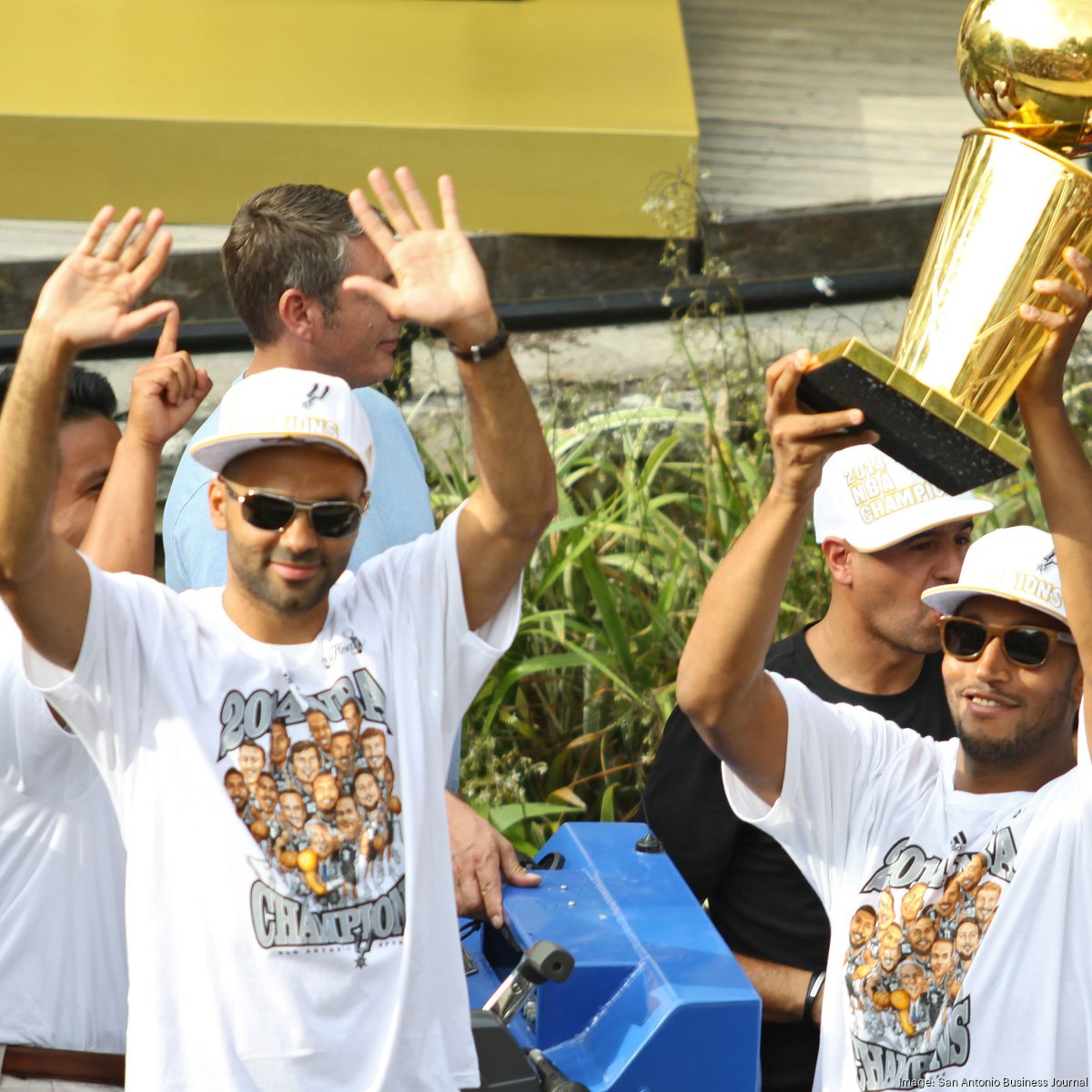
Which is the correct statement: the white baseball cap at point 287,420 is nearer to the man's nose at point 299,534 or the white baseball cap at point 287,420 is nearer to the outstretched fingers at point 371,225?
the man's nose at point 299,534

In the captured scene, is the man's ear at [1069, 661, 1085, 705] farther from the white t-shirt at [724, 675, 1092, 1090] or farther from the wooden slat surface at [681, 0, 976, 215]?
the wooden slat surface at [681, 0, 976, 215]

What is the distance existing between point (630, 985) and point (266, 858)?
701mm

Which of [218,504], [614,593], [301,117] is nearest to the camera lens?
[218,504]

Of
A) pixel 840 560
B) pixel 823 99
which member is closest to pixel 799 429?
pixel 840 560

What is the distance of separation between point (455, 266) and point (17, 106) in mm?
3846

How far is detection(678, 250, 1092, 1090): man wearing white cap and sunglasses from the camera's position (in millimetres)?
2439

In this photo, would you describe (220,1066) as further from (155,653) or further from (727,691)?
(727,691)

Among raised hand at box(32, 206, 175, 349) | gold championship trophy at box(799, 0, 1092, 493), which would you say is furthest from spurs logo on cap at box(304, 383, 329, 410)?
gold championship trophy at box(799, 0, 1092, 493)

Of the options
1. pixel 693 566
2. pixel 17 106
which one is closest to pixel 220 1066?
pixel 693 566

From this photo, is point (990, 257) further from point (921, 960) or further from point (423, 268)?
point (921, 960)

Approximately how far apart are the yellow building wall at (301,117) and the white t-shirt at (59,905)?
3518 millimetres

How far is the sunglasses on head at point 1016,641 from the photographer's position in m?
2.72

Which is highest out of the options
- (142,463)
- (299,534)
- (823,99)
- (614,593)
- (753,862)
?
(823,99)

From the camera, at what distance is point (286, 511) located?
2.46 metres
